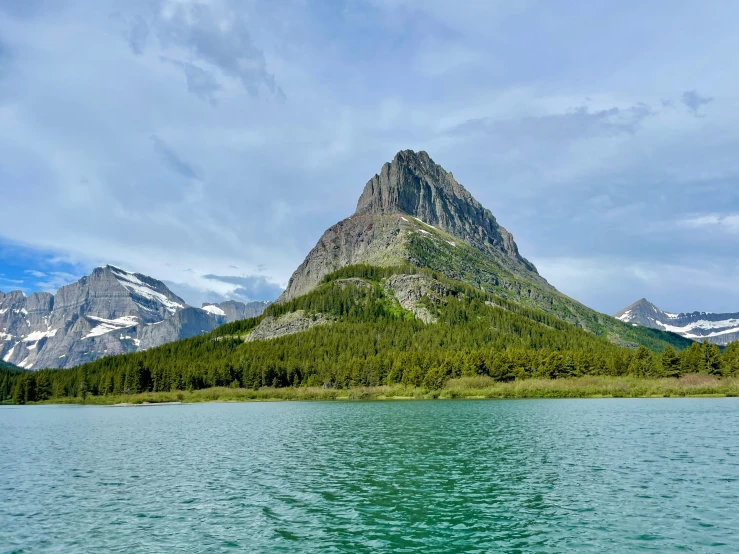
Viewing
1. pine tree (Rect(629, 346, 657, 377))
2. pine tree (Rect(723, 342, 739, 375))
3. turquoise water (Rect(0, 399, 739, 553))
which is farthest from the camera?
pine tree (Rect(629, 346, 657, 377))

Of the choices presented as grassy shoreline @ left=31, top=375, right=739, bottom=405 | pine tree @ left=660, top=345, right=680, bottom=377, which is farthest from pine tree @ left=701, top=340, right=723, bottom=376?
pine tree @ left=660, top=345, right=680, bottom=377

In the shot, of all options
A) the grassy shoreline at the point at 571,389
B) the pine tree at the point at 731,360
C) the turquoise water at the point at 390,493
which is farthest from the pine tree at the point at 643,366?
the turquoise water at the point at 390,493

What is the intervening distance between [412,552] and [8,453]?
63.4m

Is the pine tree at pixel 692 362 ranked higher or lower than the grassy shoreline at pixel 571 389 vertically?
higher

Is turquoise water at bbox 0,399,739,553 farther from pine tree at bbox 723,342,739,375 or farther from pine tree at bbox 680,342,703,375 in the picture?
pine tree at bbox 680,342,703,375

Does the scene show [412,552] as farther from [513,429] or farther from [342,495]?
[513,429]

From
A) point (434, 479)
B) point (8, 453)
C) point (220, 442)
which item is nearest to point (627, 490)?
point (434, 479)

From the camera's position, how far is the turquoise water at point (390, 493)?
26484 millimetres

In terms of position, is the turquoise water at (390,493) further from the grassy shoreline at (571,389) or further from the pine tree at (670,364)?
the pine tree at (670,364)

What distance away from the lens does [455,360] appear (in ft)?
620

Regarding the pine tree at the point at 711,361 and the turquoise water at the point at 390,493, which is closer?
the turquoise water at the point at 390,493

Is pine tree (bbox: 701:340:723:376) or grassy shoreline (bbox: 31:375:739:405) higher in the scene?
pine tree (bbox: 701:340:723:376)

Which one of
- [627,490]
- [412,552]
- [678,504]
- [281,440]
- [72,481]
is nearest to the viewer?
[412,552]

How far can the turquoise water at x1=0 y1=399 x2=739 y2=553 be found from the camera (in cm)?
2648
